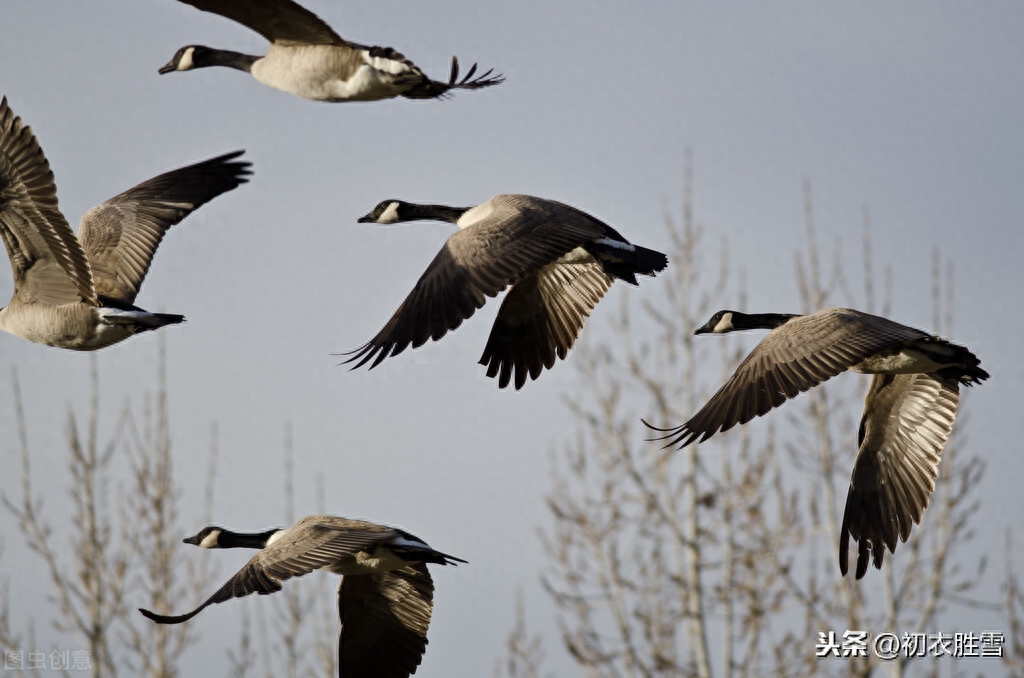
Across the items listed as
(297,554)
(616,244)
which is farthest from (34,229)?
(616,244)

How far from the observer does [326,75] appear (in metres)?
8.73

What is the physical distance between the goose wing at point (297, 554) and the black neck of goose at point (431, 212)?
258cm

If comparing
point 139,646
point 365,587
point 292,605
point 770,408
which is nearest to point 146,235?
point 365,587

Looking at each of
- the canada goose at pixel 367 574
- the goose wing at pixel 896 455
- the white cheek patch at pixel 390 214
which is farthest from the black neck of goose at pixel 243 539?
the goose wing at pixel 896 455

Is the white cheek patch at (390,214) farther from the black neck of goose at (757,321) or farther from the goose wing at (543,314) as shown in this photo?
the black neck of goose at (757,321)

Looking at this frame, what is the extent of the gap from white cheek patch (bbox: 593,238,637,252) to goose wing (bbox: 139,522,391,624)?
232 cm

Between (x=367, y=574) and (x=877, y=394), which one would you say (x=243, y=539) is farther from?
(x=877, y=394)

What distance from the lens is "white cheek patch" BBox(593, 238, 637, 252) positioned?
29.2 ft

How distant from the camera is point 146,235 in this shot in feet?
35.9

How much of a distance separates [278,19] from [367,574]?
150 inches

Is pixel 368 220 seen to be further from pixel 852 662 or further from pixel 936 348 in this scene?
pixel 852 662

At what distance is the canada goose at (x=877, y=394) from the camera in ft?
26.1

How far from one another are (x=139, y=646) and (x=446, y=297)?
405 inches

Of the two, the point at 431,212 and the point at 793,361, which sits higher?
the point at 431,212
